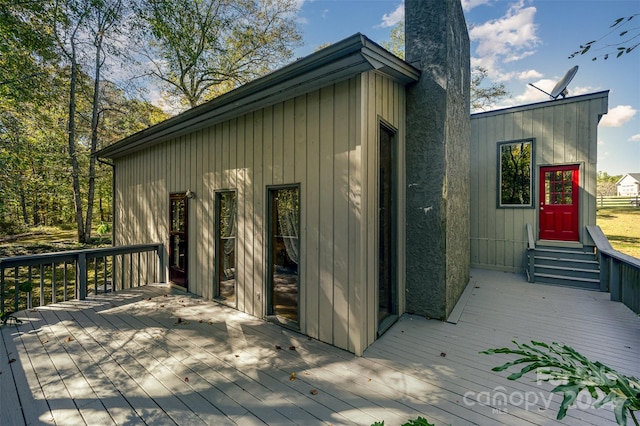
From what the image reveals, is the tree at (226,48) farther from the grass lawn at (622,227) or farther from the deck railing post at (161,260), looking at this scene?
the grass lawn at (622,227)

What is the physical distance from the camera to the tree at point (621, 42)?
173 centimetres

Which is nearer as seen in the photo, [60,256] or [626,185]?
[60,256]

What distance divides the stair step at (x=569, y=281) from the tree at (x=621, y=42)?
510cm

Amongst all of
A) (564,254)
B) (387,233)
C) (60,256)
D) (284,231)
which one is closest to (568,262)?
(564,254)

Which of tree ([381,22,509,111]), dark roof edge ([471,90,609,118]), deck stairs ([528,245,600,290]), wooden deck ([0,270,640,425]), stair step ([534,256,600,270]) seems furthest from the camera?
tree ([381,22,509,111])

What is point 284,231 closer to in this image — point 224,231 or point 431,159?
point 224,231

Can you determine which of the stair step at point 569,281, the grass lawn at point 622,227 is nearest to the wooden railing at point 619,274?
the stair step at point 569,281

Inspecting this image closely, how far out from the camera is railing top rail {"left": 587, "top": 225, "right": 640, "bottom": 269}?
12.8 feet

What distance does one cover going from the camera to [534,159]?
6320 millimetres

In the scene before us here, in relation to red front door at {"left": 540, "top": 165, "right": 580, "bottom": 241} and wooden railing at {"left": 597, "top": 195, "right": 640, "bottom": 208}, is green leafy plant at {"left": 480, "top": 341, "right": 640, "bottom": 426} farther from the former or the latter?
wooden railing at {"left": 597, "top": 195, "right": 640, "bottom": 208}

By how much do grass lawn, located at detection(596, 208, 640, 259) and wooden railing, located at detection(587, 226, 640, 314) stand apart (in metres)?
3.77

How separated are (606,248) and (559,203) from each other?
1.45m

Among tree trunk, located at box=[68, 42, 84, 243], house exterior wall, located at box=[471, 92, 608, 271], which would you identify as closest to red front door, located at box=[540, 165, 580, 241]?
house exterior wall, located at box=[471, 92, 608, 271]

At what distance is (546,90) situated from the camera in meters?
6.80
